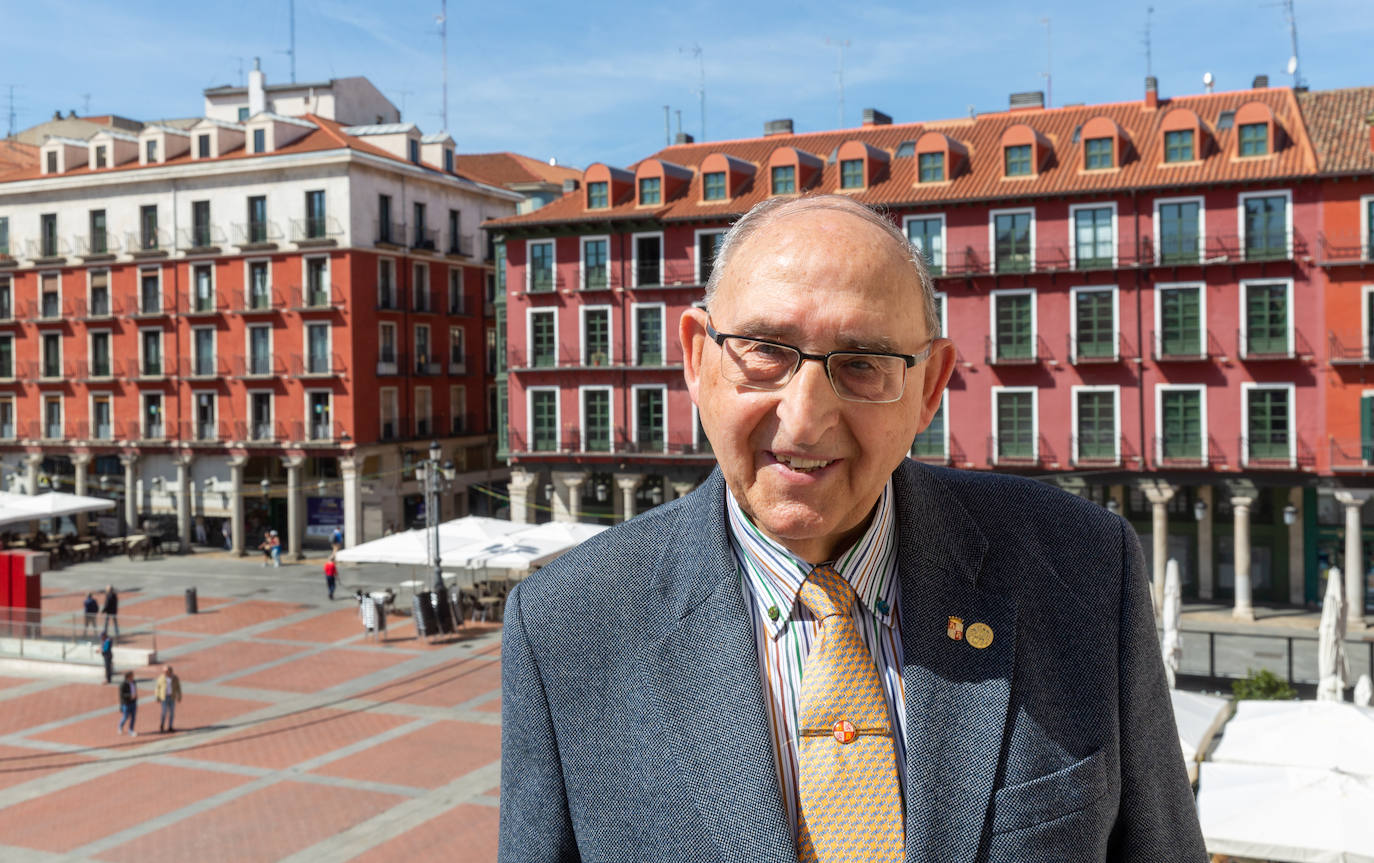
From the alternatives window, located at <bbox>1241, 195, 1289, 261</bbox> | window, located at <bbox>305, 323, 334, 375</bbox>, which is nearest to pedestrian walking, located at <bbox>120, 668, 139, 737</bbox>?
window, located at <bbox>305, 323, 334, 375</bbox>

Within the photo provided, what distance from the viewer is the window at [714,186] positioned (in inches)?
1560

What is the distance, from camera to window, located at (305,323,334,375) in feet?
148

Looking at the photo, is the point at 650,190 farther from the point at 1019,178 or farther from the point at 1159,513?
the point at 1159,513

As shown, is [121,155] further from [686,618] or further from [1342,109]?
[686,618]

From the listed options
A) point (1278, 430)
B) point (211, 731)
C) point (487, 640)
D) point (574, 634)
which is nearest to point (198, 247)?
point (487, 640)

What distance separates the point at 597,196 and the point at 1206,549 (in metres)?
22.3

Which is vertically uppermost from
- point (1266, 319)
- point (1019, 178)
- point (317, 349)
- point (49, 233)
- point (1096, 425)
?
point (49, 233)

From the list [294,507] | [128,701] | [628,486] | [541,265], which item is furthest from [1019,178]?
[294,507]

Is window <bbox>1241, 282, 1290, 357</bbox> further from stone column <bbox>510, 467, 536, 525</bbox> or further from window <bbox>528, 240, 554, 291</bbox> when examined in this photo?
stone column <bbox>510, 467, 536, 525</bbox>

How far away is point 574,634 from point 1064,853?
3.22 ft

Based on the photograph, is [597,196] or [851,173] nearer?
[851,173]

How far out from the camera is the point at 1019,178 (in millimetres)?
36062

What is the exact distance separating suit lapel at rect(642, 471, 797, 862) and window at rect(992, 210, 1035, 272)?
35.0m

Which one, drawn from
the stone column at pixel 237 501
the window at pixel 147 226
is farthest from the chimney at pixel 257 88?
the stone column at pixel 237 501
